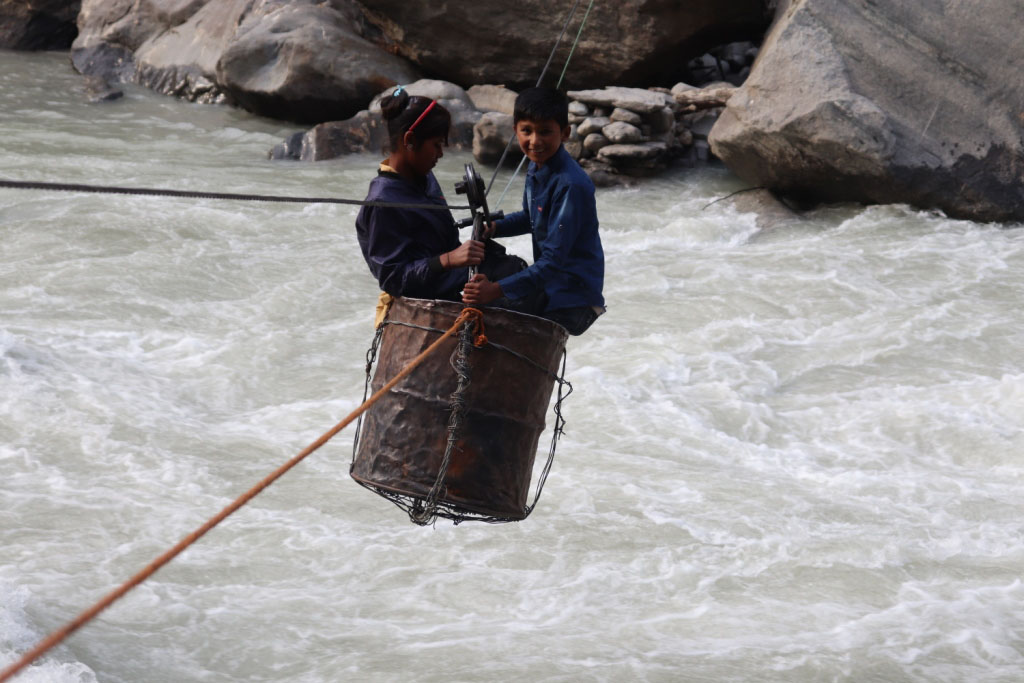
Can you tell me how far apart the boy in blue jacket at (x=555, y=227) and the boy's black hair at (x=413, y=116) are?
0.21m

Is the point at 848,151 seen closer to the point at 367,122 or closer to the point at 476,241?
the point at 367,122

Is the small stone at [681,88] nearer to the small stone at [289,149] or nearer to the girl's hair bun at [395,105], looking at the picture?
the small stone at [289,149]

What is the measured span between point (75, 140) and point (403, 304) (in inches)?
373

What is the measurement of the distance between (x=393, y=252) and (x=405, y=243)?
0.13ft

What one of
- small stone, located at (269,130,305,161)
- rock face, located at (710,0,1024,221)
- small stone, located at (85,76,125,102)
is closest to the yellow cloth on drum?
rock face, located at (710,0,1024,221)

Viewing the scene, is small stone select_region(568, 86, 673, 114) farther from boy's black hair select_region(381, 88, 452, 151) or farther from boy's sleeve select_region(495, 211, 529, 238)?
boy's black hair select_region(381, 88, 452, 151)

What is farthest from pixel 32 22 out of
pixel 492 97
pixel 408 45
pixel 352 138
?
pixel 492 97

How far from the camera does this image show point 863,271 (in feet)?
26.9

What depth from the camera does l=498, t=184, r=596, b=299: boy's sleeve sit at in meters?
3.26

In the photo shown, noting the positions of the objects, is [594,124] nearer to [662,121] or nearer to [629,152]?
[629,152]

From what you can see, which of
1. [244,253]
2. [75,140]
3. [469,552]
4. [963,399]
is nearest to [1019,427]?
[963,399]

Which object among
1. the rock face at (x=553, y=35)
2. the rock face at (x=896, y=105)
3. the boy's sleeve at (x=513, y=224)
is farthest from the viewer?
the rock face at (x=553, y=35)

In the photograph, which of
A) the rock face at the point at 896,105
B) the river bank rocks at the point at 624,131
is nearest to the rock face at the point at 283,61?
the river bank rocks at the point at 624,131

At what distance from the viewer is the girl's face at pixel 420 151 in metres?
3.24
